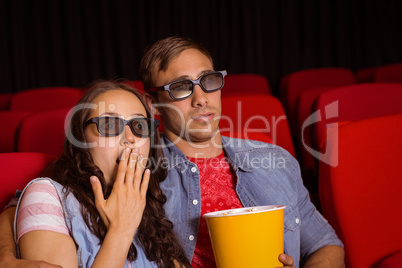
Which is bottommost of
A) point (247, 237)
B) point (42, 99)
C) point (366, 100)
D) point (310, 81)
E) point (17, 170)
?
point (247, 237)

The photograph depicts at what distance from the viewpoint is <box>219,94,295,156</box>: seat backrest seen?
233 cm

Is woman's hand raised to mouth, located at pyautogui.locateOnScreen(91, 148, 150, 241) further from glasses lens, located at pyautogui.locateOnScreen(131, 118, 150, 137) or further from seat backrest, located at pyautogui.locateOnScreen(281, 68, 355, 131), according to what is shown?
seat backrest, located at pyautogui.locateOnScreen(281, 68, 355, 131)

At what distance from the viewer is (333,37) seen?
5.57m

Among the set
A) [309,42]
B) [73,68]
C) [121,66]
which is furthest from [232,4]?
[73,68]

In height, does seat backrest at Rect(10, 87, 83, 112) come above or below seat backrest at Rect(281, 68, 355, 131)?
below

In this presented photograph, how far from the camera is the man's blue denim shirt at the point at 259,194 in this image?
1.59 metres

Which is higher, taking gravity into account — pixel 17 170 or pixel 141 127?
pixel 141 127

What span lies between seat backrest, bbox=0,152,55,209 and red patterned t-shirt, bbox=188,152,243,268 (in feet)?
1.79

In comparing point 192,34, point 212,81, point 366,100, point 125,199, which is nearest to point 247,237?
point 125,199

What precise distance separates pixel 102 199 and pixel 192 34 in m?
4.43

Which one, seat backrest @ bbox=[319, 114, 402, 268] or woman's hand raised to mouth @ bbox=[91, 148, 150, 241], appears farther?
seat backrest @ bbox=[319, 114, 402, 268]

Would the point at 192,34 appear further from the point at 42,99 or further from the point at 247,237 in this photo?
the point at 247,237

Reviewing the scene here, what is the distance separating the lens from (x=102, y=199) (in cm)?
125

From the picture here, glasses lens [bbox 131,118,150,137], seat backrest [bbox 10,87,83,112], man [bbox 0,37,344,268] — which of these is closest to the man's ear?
man [bbox 0,37,344,268]
